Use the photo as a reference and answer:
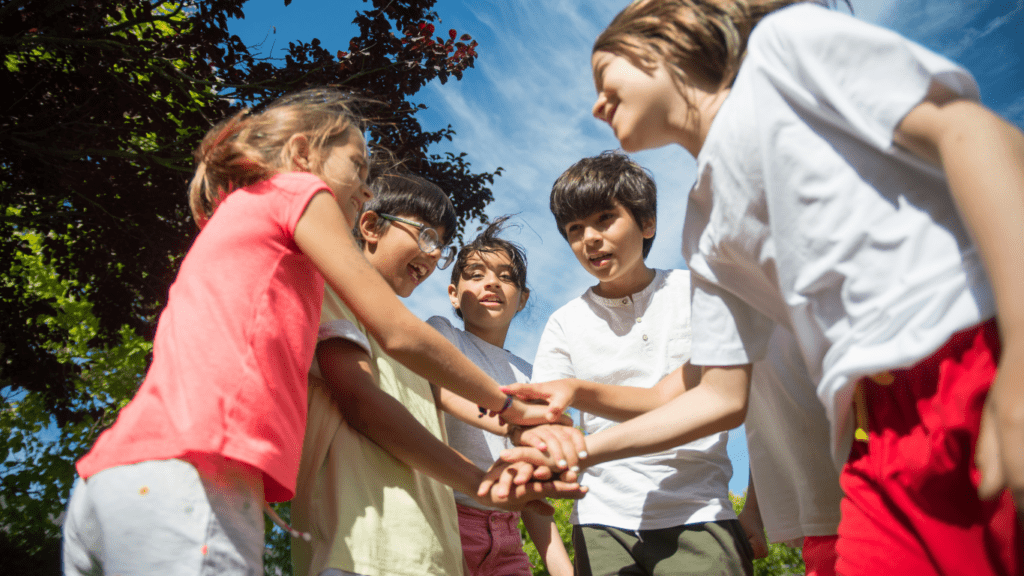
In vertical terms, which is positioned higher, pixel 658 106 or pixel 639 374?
pixel 658 106

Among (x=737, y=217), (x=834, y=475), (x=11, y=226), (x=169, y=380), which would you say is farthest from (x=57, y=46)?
(x=834, y=475)

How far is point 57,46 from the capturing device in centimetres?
481

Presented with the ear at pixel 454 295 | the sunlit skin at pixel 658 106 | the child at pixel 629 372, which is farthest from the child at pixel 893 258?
the ear at pixel 454 295

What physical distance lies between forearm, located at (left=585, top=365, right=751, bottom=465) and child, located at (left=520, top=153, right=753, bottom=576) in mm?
74

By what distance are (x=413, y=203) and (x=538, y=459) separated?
147 centimetres

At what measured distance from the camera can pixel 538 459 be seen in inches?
89.6

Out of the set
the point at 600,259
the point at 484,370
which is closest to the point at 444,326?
the point at 484,370

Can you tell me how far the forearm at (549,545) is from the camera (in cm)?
310

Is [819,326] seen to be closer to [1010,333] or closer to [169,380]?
[1010,333]

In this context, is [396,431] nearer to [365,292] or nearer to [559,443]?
[365,292]

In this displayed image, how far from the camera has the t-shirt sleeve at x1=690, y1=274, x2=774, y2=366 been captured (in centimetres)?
173

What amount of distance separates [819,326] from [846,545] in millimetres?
447

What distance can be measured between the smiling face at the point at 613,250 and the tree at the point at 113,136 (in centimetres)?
257

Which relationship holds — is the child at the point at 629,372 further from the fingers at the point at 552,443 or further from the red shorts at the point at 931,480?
the red shorts at the point at 931,480
